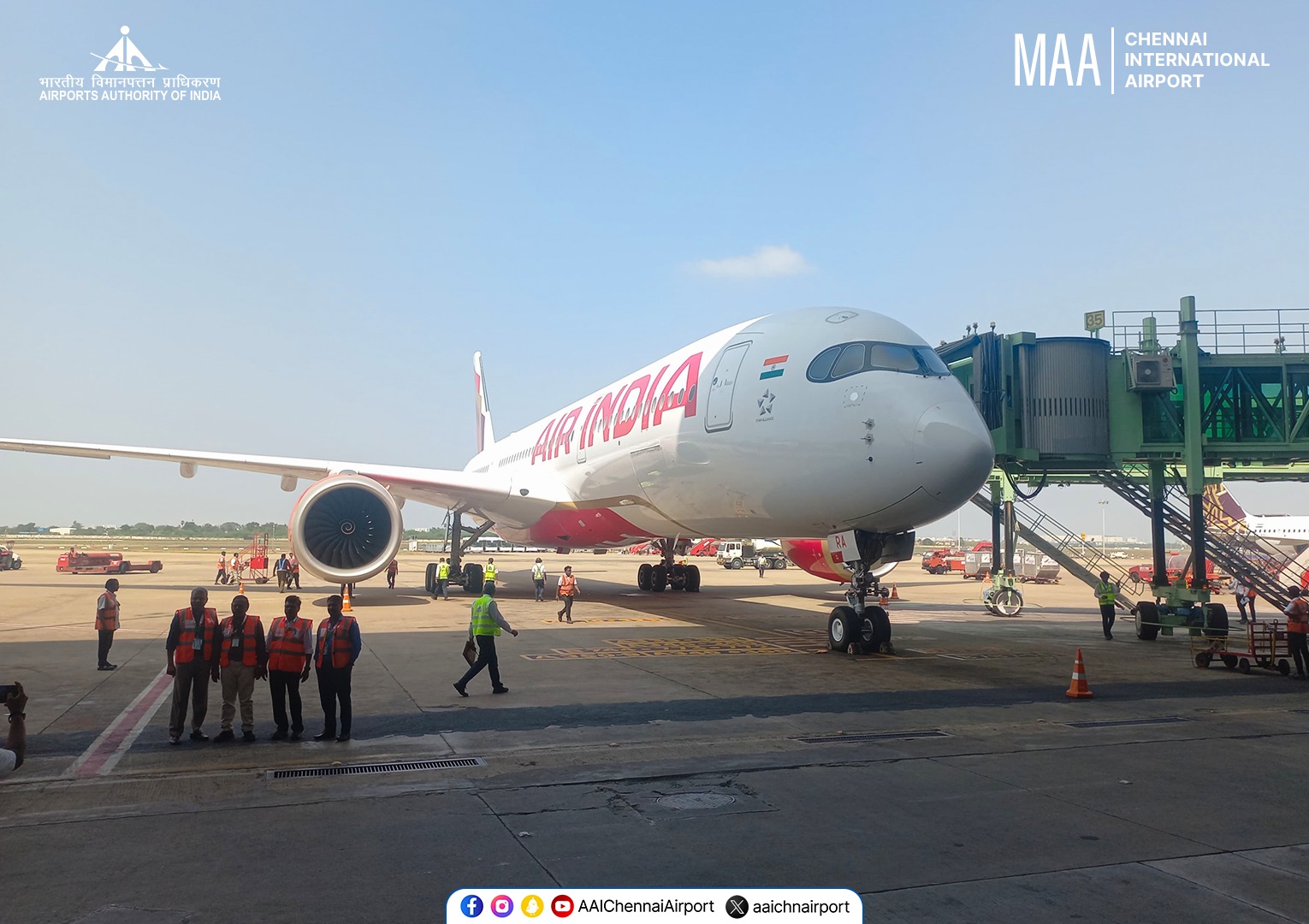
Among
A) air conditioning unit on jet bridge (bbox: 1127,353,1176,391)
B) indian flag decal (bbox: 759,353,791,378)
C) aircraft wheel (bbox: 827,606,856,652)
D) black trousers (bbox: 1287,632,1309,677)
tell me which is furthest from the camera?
air conditioning unit on jet bridge (bbox: 1127,353,1176,391)

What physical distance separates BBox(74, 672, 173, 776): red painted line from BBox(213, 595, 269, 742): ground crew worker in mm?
840

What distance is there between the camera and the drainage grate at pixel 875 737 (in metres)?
7.94

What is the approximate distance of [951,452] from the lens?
1096 cm

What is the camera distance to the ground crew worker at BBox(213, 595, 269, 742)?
26.3ft

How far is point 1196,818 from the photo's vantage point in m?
5.66

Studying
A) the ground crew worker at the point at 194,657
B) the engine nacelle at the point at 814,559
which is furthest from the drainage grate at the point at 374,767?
the engine nacelle at the point at 814,559

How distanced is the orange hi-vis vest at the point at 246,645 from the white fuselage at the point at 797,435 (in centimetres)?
709

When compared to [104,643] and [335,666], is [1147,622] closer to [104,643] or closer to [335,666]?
[335,666]

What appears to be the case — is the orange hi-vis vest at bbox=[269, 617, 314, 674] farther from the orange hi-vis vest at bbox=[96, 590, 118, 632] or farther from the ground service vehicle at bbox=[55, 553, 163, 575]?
the ground service vehicle at bbox=[55, 553, 163, 575]

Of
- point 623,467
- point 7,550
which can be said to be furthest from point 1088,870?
point 7,550

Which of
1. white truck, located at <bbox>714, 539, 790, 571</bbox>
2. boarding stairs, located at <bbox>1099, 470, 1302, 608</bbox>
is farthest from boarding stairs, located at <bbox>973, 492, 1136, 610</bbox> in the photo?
white truck, located at <bbox>714, 539, 790, 571</bbox>

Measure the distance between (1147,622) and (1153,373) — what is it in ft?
16.6

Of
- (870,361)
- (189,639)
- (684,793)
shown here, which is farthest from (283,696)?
(870,361)

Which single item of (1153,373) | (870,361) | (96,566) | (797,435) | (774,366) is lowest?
(96,566)
